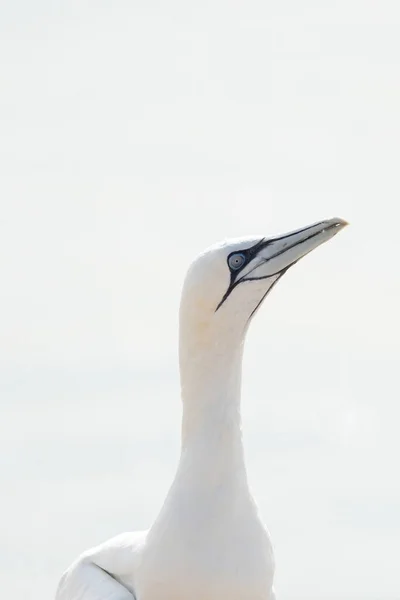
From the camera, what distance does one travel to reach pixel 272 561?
12.4m

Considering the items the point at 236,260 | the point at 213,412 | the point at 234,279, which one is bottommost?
the point at 213,412

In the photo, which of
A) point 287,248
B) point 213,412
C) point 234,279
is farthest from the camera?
point 287,248

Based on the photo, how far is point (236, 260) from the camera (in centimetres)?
1238

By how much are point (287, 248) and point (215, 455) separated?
1675mm

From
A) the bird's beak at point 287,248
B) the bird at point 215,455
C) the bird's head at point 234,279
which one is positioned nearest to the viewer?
the bird at point 215,455

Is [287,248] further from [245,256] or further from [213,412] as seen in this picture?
[213,412]

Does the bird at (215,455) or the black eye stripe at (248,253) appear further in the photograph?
the black eye stripe at (248,253)

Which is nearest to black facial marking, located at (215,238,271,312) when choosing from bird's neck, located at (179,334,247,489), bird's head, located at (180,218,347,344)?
bird's head, located at (180,218,347,344)

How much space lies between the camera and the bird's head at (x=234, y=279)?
12266 millimetres

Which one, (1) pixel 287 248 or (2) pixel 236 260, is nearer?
(2) pixel 236 260

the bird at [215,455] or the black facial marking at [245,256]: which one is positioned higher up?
the black facial marking at [245,256]

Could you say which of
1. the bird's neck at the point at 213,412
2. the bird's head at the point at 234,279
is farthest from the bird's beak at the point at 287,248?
the bird's neck at the point at 213,412

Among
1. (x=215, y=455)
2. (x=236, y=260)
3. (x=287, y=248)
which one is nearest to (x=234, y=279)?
(x=236, y=260)

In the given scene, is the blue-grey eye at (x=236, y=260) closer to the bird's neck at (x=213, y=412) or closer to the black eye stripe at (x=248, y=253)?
the black eye stripe at (x=248, y=253)
